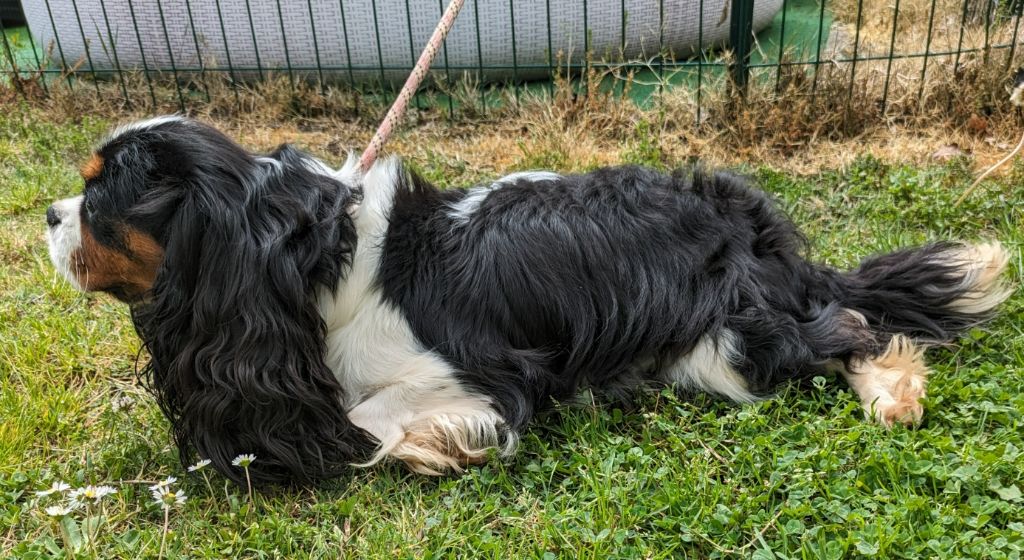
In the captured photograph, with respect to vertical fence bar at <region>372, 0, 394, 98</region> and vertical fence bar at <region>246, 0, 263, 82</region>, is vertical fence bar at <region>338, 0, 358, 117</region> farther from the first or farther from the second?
vertical fence bar at <region>246, 0, 263, 82</region>

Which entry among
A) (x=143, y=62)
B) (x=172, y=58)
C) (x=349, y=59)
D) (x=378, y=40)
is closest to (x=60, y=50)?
(x=143, y=62)

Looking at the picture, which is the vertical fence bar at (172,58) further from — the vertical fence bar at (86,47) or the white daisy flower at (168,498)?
the white daisy flower at (168,498)

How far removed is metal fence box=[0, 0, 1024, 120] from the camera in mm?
5762

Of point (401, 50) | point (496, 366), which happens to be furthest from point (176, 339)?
point (401, 50)

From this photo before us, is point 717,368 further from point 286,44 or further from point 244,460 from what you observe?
point 286,44

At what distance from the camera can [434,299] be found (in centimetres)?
276

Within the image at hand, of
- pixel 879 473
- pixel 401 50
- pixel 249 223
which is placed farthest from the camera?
pixel 401 50

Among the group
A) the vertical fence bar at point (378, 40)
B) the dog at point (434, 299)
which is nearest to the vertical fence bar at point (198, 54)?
the vertical fence bar at point (378, 40)

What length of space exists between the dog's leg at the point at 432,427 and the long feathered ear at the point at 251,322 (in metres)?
0.09

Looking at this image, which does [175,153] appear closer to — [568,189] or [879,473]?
[568,189]

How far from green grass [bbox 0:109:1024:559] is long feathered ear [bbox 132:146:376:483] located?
0.13m

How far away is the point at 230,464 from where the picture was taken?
262cm

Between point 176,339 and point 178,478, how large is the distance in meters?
0.46

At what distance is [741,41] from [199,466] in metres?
3.80
